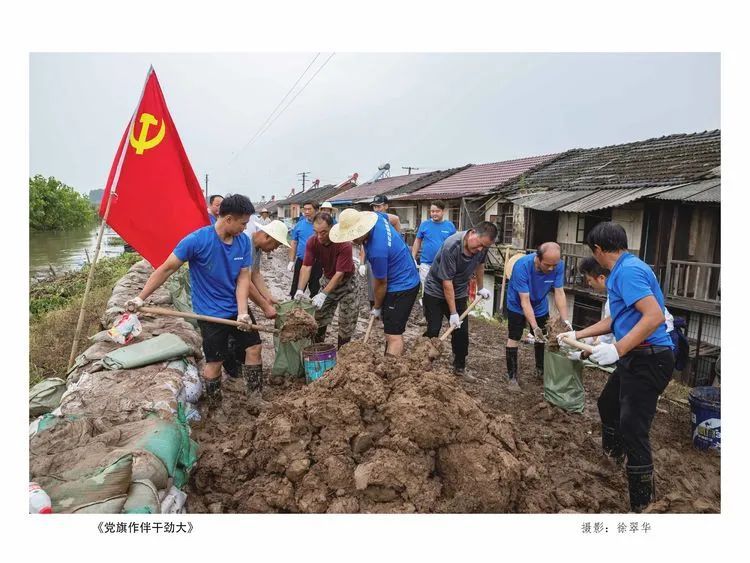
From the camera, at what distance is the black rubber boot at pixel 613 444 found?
298 cm

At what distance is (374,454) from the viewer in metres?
2.33

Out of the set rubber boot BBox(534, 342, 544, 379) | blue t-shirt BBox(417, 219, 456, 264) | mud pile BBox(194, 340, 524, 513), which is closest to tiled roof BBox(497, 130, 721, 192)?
blue t-shirt BBox(417, 219, 456, 264)

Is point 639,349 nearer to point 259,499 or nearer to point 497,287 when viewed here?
point 259,499

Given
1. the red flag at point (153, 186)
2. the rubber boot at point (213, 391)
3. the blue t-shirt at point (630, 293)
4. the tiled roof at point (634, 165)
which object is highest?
the tiled roof at point (634, 165)

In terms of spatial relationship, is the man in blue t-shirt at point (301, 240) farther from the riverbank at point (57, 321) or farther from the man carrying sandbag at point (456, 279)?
the riverbank at point (57, 321)

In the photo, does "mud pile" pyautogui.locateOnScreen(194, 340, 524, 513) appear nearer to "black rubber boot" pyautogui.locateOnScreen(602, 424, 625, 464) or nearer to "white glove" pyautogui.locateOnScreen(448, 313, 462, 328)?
"black rubber boot" pyautogui.locateOnScreen(602, 424, 625, 464)

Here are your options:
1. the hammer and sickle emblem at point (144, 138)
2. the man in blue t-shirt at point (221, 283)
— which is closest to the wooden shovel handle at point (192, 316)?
the man in blue t-shirt at point (221, 283)

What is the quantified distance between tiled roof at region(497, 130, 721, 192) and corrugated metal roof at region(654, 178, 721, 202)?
2.35 feet

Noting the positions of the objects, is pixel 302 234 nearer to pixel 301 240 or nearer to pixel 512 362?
pixel 301 240

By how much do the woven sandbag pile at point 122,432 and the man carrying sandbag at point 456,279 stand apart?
2261 millimetres

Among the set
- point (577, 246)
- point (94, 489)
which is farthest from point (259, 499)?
point (577, 246)

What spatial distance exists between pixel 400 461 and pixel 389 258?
1.97m

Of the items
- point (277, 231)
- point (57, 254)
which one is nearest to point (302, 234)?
point (277, 231)
